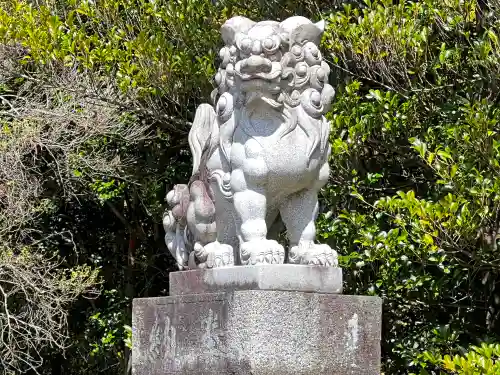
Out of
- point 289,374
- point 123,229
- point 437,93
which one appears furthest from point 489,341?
point 123,229

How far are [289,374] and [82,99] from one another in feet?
20.2

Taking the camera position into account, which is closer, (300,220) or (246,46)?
(246,46)

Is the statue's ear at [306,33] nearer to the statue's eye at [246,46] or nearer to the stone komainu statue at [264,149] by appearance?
the stone komainu statue at [264,149]

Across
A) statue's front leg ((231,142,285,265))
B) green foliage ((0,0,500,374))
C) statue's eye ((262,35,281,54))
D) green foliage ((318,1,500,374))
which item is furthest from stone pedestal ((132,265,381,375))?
green foliage ((318,1,500,374))

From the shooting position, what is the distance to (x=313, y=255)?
5.54 meters

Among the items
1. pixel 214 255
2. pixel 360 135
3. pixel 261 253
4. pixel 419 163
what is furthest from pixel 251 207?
Result: pixel 419 163

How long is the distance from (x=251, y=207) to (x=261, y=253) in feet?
0.89

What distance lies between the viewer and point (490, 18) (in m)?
8.62

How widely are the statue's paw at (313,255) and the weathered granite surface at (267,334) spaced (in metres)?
0.20

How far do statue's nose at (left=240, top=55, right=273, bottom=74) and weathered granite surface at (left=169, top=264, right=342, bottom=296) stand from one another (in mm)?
1003

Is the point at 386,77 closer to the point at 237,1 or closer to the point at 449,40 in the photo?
the point at 449,40

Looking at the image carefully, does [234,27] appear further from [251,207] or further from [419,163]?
[419,163]

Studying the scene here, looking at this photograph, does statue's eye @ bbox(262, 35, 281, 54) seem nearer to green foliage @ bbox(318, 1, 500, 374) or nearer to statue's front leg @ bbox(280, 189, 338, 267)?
statue's front leg @ bbox(280, 189, 338, 267)

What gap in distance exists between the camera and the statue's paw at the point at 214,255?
5.66 metres
